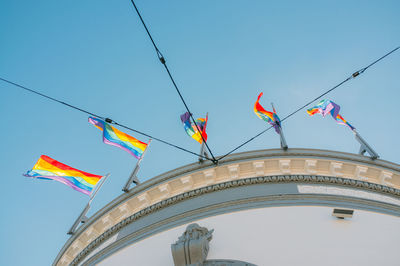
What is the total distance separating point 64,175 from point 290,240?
1030 cm

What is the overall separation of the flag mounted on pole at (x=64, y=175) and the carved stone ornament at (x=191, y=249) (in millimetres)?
7658

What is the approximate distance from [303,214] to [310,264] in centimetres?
187

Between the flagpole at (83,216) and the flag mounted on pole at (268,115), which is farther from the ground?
the flag mounted on pole at (268,115)

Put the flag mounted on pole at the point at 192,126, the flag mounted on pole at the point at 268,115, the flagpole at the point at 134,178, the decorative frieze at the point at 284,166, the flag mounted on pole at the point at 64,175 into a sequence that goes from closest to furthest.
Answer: the decorative frieze at the point at 284,166, the flagpole at the point at 134,178, the flag mounted on pole at the point at 268,115, the flag mounted on pole at the point at 64,175, the flag mounted on pole at the point at 192,126

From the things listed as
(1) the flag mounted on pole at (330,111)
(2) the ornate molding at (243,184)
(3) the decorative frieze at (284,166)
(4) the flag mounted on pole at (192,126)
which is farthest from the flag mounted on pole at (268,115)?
(2) the ornate molding at (243,184)

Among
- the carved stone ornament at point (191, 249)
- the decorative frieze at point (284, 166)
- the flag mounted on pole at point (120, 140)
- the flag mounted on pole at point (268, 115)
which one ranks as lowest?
the carved stone ornament at point (191, 249)

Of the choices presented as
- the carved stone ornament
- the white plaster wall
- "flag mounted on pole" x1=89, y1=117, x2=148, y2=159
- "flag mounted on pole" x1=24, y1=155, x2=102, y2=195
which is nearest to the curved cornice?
the white plaster wall

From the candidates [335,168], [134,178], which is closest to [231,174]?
[335,168]

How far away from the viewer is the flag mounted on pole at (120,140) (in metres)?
16.7

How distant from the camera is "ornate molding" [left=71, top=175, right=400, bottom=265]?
10992mm

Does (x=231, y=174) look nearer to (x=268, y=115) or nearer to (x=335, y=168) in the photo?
(x=335, y=168)

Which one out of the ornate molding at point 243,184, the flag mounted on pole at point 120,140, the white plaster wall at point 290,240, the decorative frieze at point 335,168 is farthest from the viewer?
the flag mounted on pole at point 120,140

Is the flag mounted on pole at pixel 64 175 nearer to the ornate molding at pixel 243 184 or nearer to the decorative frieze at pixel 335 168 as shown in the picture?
the ornate molding at pixel 243 184

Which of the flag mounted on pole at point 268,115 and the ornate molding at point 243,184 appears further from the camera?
the flag mounted on pole at point 268,115
